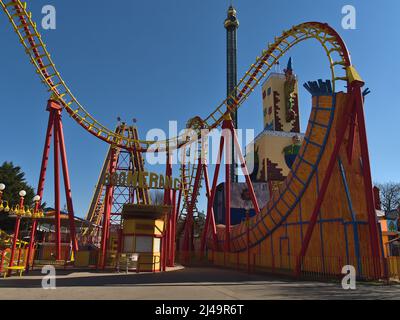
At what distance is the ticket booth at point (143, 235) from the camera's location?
58.5 feet

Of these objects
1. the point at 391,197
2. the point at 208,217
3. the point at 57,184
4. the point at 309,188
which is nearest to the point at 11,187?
the point at 57,184

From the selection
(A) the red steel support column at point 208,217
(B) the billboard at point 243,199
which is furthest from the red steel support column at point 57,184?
(B) the billboard at point 243,199

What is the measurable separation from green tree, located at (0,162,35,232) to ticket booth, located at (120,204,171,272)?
19.8 metres

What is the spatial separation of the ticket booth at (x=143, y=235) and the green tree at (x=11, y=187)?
1985cm

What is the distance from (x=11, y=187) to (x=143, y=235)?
2259 centimetres

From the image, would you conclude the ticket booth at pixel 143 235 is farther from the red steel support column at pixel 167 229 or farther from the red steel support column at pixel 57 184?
the red steel support column at pixel 57 184

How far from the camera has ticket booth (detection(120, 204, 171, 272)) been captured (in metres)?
17.8

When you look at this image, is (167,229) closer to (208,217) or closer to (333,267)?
(208,217)

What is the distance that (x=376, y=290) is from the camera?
1012cm

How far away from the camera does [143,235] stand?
18.2m

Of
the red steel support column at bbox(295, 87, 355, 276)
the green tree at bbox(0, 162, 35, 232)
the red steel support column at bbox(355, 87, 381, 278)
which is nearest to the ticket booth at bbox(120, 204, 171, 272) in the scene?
the red steel support column at bbox(295, 87, 355, 276)

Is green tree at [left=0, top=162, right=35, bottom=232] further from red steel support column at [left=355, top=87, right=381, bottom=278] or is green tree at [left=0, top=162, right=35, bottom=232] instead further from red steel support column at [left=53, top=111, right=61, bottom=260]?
red steel support column at [left=355, top=87, right=381, bottom=278]
